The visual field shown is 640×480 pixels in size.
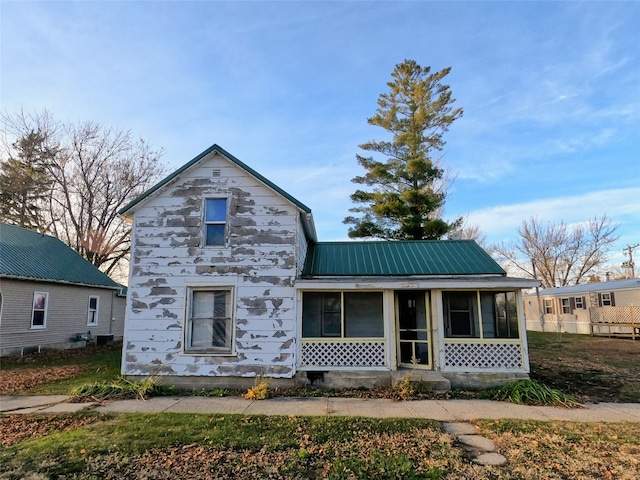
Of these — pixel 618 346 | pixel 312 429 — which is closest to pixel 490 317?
pixel 312 429

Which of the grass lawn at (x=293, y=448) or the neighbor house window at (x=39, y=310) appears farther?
the neighbor house window at (x=39, y=310)

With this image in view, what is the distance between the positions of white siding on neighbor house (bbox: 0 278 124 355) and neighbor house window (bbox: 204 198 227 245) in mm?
10451

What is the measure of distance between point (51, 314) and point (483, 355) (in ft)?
59.5

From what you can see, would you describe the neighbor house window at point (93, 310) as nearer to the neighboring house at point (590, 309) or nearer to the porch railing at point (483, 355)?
the porch railing at point (483, 355)

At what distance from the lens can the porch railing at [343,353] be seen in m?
10.1

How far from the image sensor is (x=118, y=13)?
10.2m

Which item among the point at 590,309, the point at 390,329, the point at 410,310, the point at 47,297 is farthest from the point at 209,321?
the point at 590,309

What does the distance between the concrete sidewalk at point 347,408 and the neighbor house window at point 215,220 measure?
4.10 meters

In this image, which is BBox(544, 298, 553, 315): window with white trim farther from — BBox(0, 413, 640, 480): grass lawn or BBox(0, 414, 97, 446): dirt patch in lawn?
BBox(0, 414, 97, 446): dirt patch in lawn

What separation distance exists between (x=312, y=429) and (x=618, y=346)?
20.7 meters

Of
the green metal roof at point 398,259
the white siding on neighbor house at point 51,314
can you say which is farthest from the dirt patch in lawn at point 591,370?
the white siding on neighbor house at point 51,314

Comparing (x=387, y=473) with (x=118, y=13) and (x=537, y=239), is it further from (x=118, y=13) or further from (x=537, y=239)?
(x=537, y=239)

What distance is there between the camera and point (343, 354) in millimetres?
10133

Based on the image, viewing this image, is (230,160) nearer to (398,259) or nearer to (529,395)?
(398,259)
